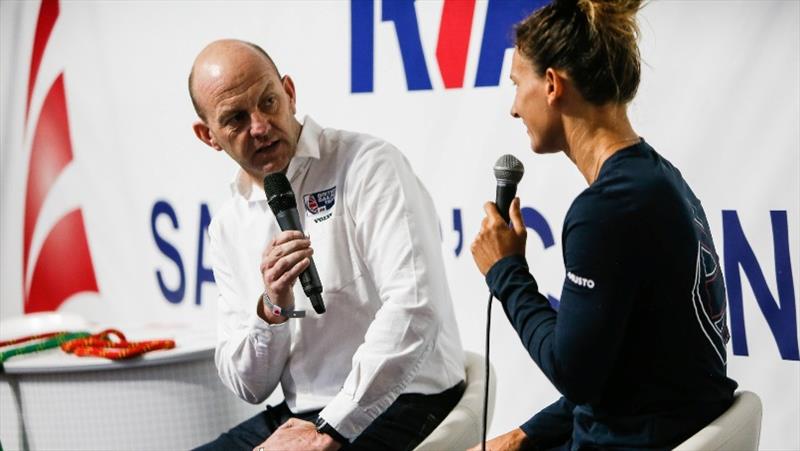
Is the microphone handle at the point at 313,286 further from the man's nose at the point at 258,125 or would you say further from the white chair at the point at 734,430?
the white chair at the point at 734,430

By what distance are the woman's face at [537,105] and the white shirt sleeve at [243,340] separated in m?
0.79

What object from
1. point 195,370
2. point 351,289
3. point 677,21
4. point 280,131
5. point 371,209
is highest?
point 677,21

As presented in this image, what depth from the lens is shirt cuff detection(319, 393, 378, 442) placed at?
1.97m

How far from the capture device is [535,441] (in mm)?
1875

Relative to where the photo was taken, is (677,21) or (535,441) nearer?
(535,441)

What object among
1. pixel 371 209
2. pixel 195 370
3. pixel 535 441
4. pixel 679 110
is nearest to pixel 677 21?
pixel 679 110

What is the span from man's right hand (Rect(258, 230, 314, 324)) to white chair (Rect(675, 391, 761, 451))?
788 mm

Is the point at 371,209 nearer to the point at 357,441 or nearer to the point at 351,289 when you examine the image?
the point at 351,289

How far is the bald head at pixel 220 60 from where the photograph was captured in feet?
7.42

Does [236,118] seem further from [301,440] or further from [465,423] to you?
[465,423]

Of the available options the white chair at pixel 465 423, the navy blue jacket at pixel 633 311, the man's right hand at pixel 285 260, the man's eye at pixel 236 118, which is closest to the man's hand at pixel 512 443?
the white chair at pixel 465 423

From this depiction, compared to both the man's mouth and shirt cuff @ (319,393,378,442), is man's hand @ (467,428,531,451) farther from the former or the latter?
the man's mouth

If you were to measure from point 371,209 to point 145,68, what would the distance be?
78.6 inches

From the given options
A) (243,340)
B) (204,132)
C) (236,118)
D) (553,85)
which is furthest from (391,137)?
(553,85)
